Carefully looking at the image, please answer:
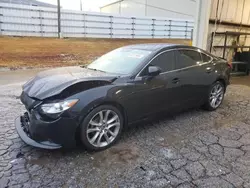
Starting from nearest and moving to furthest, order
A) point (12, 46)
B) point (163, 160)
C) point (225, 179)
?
point (225, 179) → point (163, 160) → point (12, 46)

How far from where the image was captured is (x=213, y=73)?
444cm

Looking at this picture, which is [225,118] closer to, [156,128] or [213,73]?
[213,73]

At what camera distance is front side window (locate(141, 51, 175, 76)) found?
11.6ft

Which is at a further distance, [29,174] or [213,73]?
[213,73]

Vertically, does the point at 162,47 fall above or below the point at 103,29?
below

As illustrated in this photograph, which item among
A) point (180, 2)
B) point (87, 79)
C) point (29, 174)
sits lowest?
point (29, 174)

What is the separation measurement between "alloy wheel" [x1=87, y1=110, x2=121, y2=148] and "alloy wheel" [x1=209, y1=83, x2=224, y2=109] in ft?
7.90

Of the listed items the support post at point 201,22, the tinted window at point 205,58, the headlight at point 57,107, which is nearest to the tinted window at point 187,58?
the tinted window at point 205,58

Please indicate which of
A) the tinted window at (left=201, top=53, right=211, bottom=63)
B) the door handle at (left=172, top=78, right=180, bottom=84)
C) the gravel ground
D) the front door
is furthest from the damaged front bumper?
the tinted window at (left=201, top=53, right=211, bottom=63)

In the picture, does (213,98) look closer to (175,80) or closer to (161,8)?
(175,80)

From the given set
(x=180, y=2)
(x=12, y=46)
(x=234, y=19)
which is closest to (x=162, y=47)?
(x=234, y=19)

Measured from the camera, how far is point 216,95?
467 centimetres

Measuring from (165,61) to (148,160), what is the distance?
1.68 m

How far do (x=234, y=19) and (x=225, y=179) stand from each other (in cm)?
815
